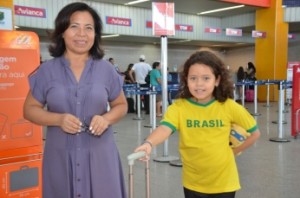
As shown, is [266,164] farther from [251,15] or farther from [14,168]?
[251,15]

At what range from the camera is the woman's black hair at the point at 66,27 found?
1.70 m

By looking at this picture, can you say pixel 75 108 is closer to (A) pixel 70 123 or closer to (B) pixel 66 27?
(A) pixel 70 123

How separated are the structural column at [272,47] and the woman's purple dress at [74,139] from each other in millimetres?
13824

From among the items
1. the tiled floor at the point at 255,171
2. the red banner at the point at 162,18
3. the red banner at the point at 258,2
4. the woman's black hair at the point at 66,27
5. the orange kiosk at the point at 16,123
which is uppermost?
the red banner at the point at 258,2

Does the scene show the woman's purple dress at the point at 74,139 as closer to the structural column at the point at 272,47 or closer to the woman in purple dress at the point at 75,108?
the woman in purple dress at the point at 75,108

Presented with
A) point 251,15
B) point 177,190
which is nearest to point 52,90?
point 177,190

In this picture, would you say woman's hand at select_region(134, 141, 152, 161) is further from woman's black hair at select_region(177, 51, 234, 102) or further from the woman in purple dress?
woman's black hair at select_region(177, 51, 234, 102)

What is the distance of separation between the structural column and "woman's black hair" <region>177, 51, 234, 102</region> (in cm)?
1346

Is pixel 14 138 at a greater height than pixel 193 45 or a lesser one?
lesser

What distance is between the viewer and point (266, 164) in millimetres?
4801

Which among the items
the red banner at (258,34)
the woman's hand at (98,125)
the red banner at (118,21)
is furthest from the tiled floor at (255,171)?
the red banner at (258,34)

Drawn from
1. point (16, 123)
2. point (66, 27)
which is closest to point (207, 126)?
point (66, 27)

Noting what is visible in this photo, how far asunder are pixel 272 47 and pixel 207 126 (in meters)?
13.7

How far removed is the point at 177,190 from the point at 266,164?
160 centimetres
